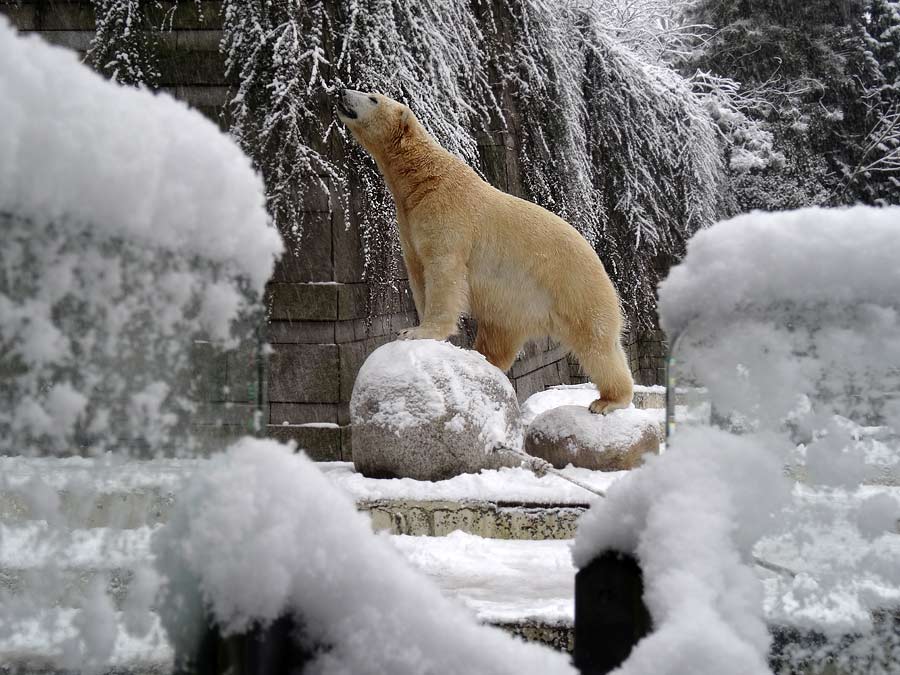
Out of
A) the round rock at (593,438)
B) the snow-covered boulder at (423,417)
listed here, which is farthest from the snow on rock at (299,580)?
the round rock at (593,438)

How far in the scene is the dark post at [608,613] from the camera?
1.00 meters

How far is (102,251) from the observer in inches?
29.6

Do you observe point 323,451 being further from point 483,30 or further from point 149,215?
point 149,215

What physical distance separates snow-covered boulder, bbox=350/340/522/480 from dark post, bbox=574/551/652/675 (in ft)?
7.96

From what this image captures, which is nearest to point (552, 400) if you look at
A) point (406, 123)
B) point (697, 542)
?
point (406, 123)

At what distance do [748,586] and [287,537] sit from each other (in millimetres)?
512

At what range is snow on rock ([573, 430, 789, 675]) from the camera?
2.77ft

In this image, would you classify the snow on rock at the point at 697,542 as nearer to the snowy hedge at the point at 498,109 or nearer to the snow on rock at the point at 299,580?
the snow on rock at the point at 299,580

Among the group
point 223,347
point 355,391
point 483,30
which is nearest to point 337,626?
point 223,347

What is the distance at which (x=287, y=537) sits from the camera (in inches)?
31.1

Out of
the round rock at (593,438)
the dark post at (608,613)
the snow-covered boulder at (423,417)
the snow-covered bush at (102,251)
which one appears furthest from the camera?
the round rock at (593,438)

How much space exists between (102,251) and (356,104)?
10.8 feet

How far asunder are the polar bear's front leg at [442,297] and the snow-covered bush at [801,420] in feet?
8.63

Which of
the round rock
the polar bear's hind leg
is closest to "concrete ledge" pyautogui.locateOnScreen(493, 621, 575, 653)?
the round rock
